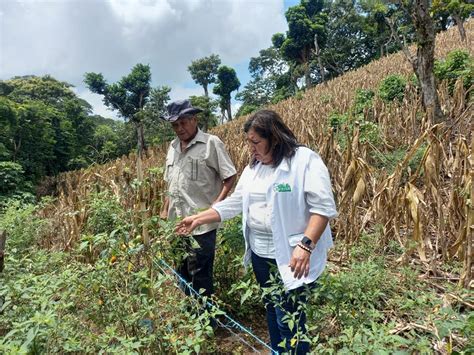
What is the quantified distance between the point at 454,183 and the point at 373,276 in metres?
1.04

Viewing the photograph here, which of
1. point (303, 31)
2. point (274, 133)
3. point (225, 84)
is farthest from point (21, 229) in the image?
point (225, 84)

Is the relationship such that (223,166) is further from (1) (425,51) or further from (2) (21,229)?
(2) (21,229)

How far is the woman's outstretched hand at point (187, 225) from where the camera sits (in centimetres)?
204

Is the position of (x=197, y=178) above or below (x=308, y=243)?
above

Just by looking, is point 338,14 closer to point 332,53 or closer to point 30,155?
point 332,53

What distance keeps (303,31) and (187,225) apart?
2727cm

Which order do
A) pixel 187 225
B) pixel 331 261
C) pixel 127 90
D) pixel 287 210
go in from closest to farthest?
pixel 287 210
pixel 187 225
pixel 331 261
pixel 127 90

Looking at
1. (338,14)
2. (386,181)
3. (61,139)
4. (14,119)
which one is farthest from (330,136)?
(338,14)

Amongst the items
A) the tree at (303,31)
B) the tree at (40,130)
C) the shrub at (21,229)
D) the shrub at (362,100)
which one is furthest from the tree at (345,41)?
the shrub at (21,229)

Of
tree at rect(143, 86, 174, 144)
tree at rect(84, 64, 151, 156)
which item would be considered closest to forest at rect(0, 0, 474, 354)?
tree at rect(143, 86, 174, 144)

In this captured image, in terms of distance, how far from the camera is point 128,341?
54.8 inches

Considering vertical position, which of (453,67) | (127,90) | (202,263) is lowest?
(202,263)

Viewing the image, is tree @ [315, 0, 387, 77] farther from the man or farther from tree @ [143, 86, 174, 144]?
the man

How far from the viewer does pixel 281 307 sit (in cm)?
160
